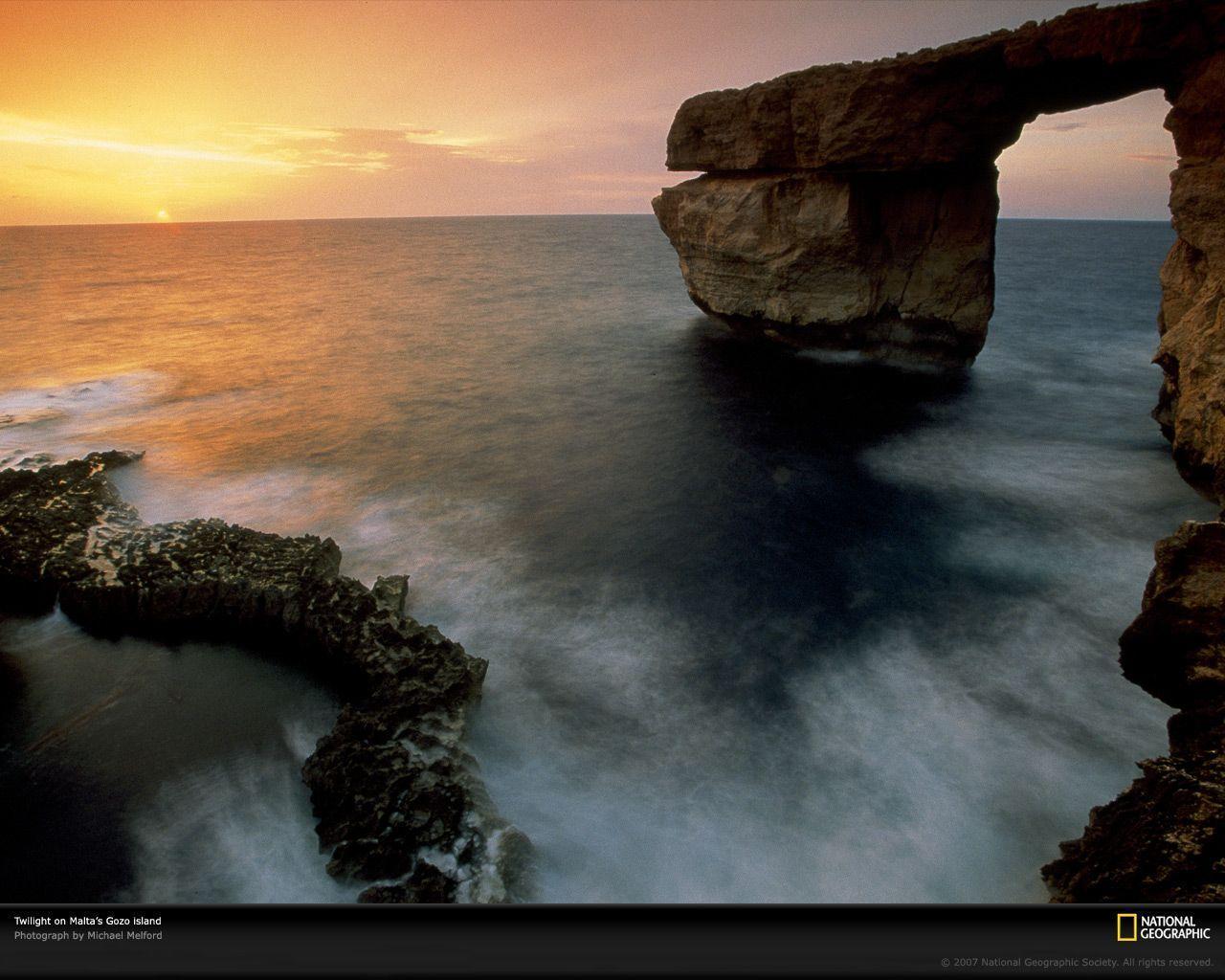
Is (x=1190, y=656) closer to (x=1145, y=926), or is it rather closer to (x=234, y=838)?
(x=1145, y=926)

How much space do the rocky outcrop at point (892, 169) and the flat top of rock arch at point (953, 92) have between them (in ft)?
0.08

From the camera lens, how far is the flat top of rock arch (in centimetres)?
908

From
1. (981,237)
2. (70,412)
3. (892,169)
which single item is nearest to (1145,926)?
(892,169)

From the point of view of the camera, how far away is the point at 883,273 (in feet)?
49.2

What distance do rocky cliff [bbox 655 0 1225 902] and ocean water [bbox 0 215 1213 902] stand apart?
1217mm

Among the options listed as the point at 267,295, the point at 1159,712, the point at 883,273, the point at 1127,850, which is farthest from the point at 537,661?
the point at 267,295

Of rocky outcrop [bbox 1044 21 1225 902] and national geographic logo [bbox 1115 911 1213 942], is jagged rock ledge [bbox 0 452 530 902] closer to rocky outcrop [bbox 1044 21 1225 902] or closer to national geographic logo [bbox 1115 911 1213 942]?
national geographic logo [bbox 1115 911 1213 942]

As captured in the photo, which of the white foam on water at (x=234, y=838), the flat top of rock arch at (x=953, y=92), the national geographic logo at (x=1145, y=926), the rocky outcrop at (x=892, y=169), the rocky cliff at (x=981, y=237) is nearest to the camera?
the national geographic logo at (x=1145, y=926)

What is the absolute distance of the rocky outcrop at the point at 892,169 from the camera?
9422mm

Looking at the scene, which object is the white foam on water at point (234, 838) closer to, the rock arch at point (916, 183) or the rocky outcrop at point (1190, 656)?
the rocky outcrop at point (1190, 656)

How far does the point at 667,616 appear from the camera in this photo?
25.5 feet

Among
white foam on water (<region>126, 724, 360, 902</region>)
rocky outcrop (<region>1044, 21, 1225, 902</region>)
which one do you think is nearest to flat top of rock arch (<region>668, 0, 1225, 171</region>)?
rocky outcrop (<region>1044, 21, 1225, 902</region>)

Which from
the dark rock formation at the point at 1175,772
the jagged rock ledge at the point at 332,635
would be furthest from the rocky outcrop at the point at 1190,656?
the jagged rock ledge at the point at 332,635

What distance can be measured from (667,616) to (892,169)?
10487 millimetres
